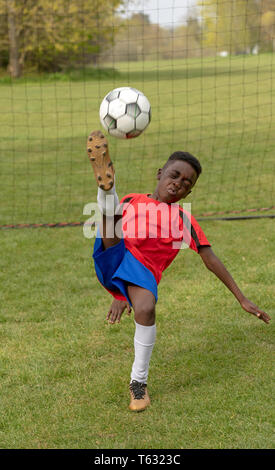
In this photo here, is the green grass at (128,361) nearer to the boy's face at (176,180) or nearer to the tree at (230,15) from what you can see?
the boy's face at (176,180)

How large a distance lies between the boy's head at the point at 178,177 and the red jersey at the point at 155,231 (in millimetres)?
83

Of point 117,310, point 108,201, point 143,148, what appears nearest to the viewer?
point 108,201

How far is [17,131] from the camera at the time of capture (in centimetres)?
1491

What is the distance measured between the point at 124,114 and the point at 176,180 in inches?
27.3

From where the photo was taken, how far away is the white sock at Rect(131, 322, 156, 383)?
3.38 m

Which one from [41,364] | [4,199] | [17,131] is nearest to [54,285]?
[41,364]

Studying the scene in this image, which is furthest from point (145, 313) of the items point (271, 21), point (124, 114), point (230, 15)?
point (271, 21)

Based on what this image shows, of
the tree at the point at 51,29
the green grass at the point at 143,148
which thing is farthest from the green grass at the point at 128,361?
the tree at the point at 51,29

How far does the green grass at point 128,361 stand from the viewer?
10.4 feet

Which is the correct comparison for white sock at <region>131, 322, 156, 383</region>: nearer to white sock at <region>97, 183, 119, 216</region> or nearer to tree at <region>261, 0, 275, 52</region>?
white sock at <region>97, 183, 119, 216</region>

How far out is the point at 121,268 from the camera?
346 centimetres

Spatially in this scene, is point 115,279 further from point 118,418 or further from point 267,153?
point 267,153

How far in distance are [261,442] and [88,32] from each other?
25.4 m

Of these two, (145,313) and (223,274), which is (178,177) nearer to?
(223,274)
